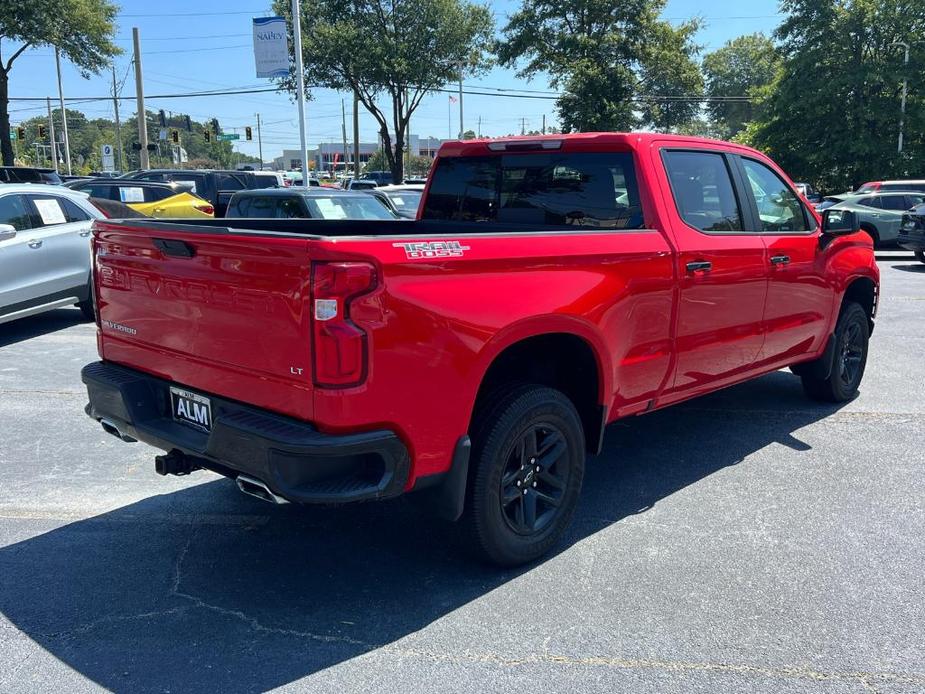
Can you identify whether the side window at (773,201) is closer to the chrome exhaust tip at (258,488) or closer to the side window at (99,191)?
the chrome exhaust tip at (258,488)

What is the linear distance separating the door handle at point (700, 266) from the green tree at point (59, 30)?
101ft

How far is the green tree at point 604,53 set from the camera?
34125 millimetres

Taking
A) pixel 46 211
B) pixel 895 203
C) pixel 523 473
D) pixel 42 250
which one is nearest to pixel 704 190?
pixel 523 473

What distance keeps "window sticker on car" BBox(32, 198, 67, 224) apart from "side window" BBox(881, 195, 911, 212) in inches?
735


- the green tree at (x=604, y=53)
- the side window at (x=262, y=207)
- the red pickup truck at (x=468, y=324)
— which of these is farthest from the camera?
the green tree at (x=604, y=53)

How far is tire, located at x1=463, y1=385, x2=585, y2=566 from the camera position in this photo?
3.46 m

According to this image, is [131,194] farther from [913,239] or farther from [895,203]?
[895,203]

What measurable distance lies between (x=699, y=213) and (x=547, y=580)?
232 centimetres

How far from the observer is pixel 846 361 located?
654cm

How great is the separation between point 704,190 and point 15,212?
757cm

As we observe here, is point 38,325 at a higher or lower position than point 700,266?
lower

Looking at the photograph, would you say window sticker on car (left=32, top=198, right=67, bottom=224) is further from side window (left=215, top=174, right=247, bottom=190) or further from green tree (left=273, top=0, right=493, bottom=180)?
green tree (left=273, top=0, right=493, bottom=180)

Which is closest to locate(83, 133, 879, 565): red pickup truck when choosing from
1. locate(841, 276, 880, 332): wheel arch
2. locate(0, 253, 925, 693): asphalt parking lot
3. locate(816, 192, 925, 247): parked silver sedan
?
locate(0, 253, 925, 693): asphalt parking lot

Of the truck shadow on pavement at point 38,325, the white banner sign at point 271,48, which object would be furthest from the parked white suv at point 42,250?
the white banner sign at point 271,48
